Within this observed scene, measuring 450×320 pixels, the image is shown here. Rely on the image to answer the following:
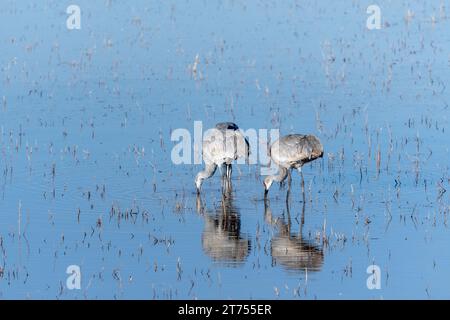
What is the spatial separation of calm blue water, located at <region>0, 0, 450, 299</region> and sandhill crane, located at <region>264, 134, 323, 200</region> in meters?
0.29

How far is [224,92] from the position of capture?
854 inches

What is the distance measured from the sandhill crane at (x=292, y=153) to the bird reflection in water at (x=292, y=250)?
1.46 m

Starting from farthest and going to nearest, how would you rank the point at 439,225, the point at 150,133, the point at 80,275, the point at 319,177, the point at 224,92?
1. the point at 224,92
2. the point at 150,133
3. the point at 319,177
4. the point at 439,225
5. the point at 80,275

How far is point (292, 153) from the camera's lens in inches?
633

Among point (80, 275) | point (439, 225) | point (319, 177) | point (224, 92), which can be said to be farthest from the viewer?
point (224, 92)

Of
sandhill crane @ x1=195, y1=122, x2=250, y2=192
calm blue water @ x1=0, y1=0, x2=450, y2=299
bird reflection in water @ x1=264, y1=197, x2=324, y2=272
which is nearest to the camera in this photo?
calm blue water @ x1=0, y1=0, x2=450, y2=299

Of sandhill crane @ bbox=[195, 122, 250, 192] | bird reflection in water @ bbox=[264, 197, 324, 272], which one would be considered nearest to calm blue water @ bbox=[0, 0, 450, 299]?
bird reflection in water @ bbox=[264, 197, 324, 272]

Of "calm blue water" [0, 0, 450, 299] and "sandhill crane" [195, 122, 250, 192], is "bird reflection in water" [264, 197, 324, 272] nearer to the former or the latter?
"calm blue water" [0, 0, 450, 299]

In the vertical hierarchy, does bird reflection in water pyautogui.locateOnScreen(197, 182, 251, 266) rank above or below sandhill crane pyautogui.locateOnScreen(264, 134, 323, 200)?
below

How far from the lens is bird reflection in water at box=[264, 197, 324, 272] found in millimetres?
12859

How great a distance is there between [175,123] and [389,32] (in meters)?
8.40

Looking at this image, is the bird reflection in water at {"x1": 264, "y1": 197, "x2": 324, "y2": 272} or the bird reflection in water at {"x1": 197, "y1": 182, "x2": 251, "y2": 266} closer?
the bird reflection in water at {"x1": 264, "y1": 197, "x2": 324, "y2": 272}

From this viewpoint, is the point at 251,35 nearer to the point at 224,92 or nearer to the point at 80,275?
the point at 224,92
